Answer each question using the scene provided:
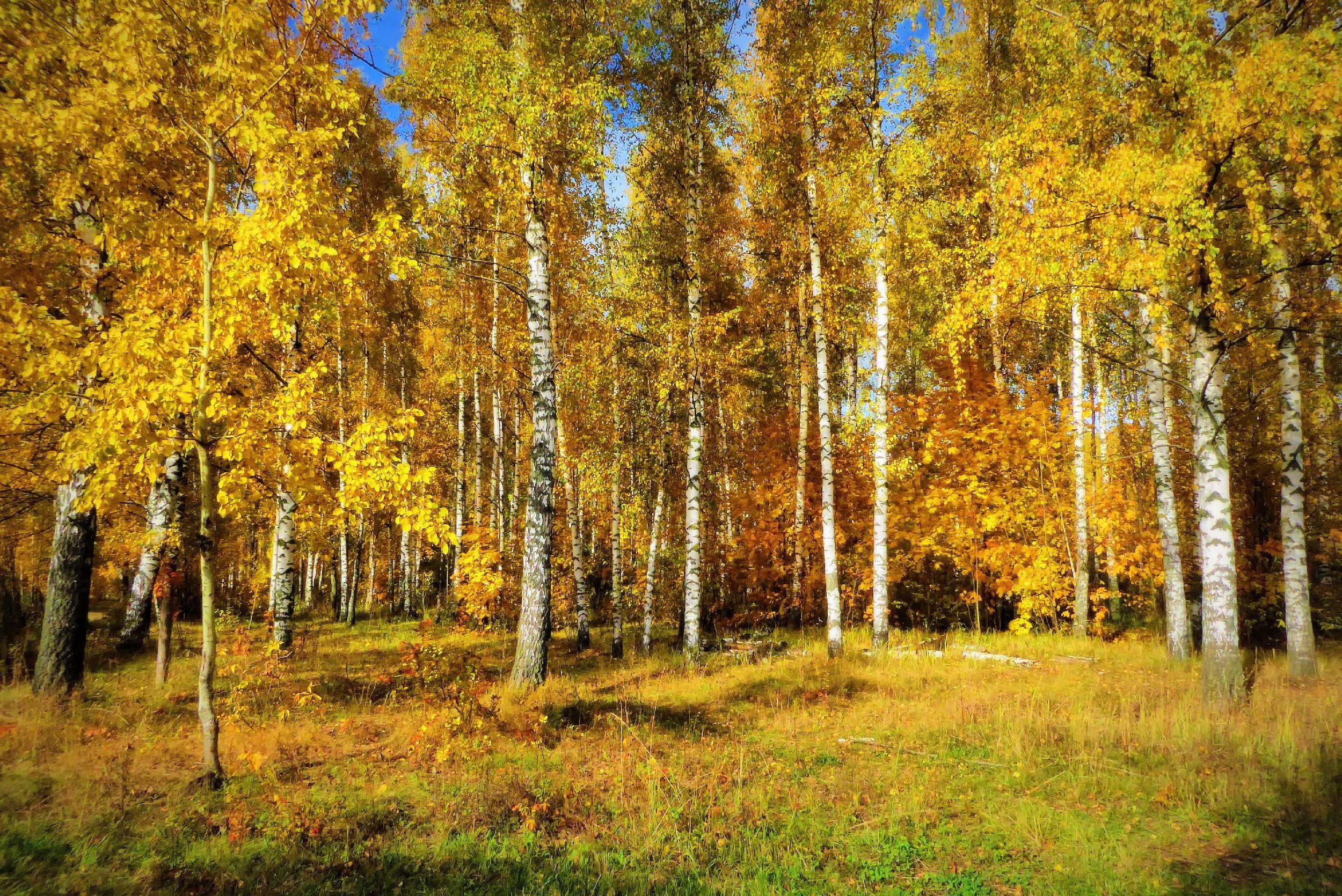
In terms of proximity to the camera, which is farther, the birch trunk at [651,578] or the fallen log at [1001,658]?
the birch trunk at [651,578]

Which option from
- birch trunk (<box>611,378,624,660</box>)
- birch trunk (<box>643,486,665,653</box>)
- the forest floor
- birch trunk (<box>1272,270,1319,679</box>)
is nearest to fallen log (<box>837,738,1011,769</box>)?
the forest floor

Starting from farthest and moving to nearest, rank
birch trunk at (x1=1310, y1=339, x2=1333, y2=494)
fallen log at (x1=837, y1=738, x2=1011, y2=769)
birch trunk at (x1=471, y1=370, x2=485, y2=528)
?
birch trunk at (x1=471, y1=370, x2=485, y2=528) < birch trunk at (x1=1310, y1=339, x2=1333, y2=494) < fallen log at (x1=837, y1=738, x2=1011, y2=769)

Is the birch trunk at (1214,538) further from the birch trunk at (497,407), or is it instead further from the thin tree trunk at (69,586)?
the thin tree trunk at (69,586)

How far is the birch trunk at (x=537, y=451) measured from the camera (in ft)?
28.5

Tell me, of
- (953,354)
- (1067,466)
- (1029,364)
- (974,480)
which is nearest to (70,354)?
(953,354)

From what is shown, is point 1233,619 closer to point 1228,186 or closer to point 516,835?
point 1228,186

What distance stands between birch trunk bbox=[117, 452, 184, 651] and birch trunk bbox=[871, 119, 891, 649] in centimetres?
1363

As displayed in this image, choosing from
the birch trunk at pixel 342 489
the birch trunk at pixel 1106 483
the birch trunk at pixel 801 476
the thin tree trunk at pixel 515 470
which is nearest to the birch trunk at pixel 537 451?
the birch trunk at pixel 342 489

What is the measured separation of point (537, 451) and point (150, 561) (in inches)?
375

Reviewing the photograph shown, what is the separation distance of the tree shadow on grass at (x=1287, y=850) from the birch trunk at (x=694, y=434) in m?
7.63

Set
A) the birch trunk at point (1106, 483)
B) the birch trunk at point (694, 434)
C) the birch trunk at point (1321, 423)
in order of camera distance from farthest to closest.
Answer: the birch trunk at point (1106, 483) < the birch trunk at point (1321, 423) < the birch trunk at point (694, 434)

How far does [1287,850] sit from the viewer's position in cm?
422

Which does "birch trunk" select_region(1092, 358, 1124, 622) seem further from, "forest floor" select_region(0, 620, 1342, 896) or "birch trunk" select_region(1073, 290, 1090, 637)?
"forest floor" select_region(0, 620, 1342, 896)

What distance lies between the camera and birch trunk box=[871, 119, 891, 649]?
11.1 m
